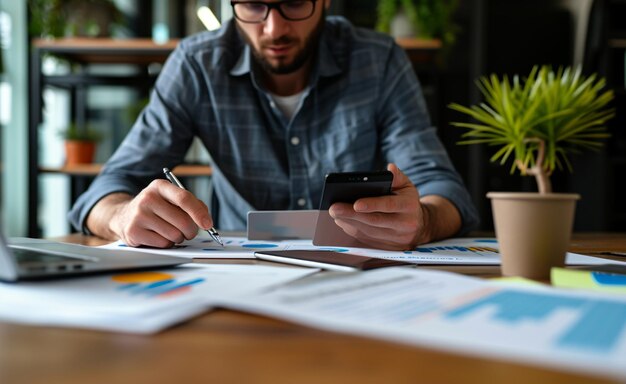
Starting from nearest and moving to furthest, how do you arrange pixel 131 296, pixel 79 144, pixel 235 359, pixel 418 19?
pixel 235 359 < pixel 131 296 < pixel 418 19 < pixel 79 144

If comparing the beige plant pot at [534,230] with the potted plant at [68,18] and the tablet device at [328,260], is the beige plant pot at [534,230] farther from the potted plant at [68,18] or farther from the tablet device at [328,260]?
the potted plant at [68,18]

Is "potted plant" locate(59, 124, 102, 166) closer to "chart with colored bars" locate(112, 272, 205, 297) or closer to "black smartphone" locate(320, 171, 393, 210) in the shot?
"black smartphone" locate(320, 171, 393, 210)

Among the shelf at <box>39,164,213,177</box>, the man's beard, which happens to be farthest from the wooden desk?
the shelf at <box>39,164,213,177</box>

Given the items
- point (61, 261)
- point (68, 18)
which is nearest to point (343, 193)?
point (61, 261)

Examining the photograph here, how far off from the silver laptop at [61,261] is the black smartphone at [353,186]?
9.2 inches

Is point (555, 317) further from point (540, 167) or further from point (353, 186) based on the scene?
point (353, 186)

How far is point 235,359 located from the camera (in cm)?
35

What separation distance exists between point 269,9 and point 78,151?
1.49m

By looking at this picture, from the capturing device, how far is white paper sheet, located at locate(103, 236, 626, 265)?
775 millimetres

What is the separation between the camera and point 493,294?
1.60 ft

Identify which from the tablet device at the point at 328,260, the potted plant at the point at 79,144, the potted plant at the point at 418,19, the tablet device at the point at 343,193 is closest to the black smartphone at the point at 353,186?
the tablet device at the point at 343,193

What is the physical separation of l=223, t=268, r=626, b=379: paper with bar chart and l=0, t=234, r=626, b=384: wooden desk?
13mm

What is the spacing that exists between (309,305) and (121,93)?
8.71ft

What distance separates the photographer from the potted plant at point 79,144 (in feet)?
8.25
